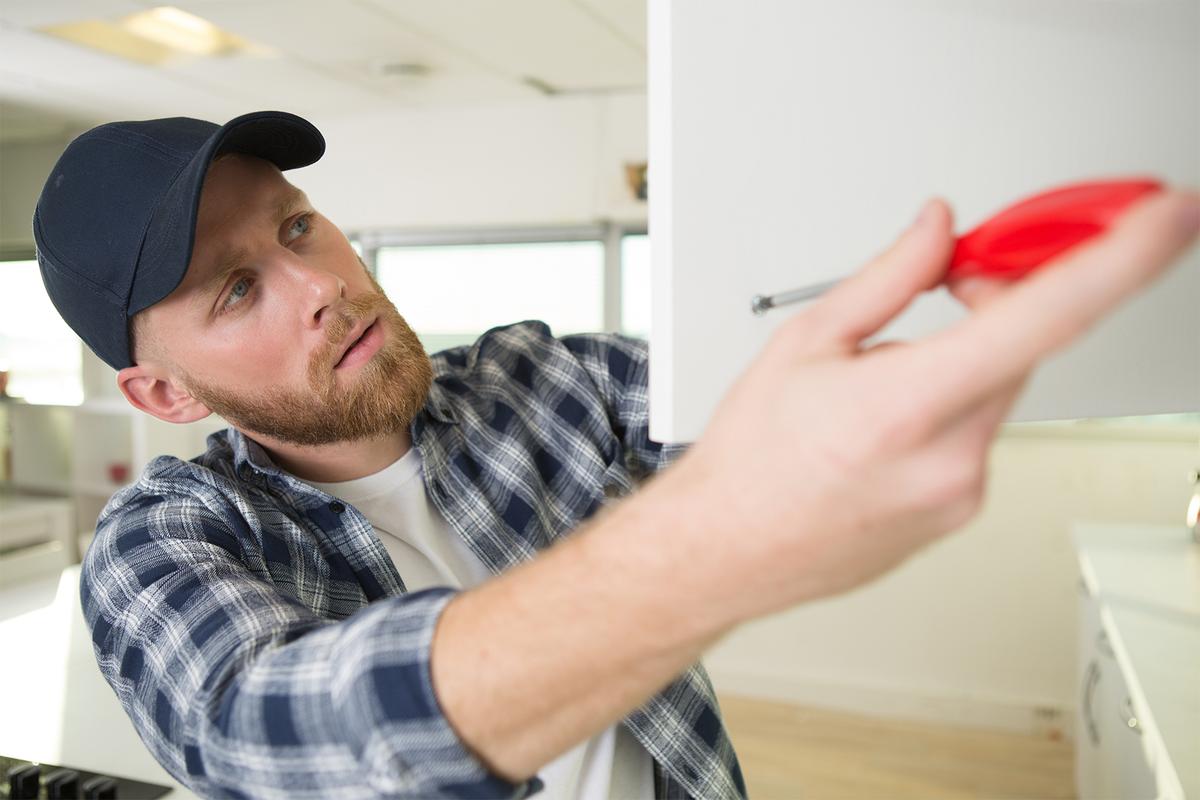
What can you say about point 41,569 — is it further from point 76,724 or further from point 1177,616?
point 1177,616

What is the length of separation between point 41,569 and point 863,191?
6.22ft

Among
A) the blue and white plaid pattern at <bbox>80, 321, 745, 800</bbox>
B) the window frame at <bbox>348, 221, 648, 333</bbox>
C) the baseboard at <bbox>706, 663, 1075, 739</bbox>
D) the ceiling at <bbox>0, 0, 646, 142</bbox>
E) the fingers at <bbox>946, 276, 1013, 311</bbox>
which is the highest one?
the ceiling at <bbox>0, 0, 646, 142</bbox>

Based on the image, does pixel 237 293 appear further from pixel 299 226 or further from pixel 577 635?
pixel 577 635

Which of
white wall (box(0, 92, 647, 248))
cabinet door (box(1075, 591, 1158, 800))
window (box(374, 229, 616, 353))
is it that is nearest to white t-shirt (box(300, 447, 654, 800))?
cabinet door (box(1075, 591, 1158, 800))

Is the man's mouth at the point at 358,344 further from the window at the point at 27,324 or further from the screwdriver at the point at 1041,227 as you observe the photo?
the screwdriver at the point at 1041,227

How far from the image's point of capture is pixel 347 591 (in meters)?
0.76

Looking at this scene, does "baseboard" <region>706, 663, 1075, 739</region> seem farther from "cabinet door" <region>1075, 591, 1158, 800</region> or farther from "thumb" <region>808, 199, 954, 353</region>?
"thumb" <region>808, 199, 954, 353</region>

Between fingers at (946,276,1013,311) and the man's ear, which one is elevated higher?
fingers at (946,276,1013,311)

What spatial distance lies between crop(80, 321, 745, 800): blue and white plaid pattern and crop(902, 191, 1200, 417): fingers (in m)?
0.22

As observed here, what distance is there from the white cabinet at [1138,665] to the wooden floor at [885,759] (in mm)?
207

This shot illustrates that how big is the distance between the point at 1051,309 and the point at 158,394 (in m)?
0.81

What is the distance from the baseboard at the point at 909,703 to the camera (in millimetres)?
2959

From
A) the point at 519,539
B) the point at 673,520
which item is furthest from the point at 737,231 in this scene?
the point at 519,539

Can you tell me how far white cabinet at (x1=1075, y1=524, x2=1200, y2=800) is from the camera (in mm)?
1216
